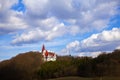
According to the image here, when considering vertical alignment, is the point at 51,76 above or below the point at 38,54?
below

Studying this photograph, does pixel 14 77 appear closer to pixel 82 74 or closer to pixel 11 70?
pixel 11 70

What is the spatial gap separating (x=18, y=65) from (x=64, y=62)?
2052cm

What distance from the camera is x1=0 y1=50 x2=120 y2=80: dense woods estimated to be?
81688 mm

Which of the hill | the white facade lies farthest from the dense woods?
the white facade

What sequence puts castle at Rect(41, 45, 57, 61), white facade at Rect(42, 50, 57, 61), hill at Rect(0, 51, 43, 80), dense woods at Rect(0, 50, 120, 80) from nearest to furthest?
1. dense woods at Rect(0, 50, 120, 80)
2. castle at Rect(41, 45, 57, 61)
3. white facade at Rect(42, 50, 57, 61)
4. hill at Rect(0, 51, 43, 80)

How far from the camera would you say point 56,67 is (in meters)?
102

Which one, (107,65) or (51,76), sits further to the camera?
(51,76)

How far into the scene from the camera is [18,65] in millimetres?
117750

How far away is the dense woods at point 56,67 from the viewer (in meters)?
81.7

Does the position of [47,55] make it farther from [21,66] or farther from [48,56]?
[21,66]

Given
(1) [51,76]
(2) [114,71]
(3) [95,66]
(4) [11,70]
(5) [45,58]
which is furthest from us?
(4) [11,70]

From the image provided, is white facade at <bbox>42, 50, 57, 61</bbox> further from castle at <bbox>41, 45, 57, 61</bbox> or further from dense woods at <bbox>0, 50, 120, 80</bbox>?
dense woods at <bbox>0, 50, 120, 80</bbox>

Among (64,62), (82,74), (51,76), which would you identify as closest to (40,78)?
(51,76)

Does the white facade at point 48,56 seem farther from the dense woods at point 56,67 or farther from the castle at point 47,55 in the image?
the dense woods at point 56,67
